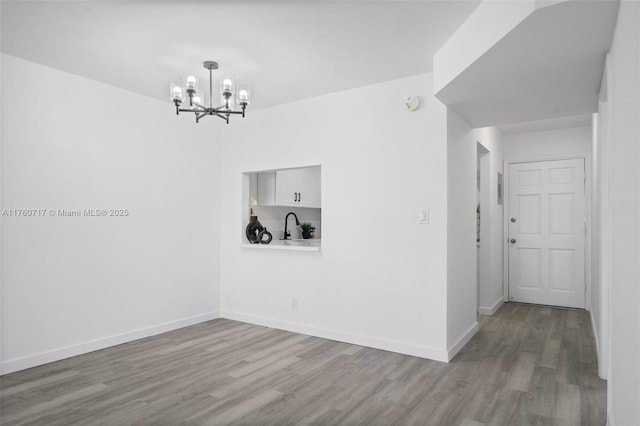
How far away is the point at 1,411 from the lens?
98.6 inches

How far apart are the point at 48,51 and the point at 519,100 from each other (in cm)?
375

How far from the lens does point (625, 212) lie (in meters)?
1.66

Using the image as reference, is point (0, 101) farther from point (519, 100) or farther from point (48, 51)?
point (519, 100)

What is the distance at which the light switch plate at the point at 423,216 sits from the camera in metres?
3.49

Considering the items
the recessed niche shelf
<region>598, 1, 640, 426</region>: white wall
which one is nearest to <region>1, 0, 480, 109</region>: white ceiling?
<region>598, 1, 640, 426</region>: white wall

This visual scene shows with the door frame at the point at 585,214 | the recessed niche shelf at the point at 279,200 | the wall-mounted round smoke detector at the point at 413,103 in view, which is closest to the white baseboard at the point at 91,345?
the recessed niche shelf at the point at 279,200

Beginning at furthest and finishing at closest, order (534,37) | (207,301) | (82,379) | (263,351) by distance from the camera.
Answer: (207,301) → (263,351) → (82,379) → (534,37)

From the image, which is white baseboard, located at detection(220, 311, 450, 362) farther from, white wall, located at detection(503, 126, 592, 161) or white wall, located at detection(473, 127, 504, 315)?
white wall, located at detection(503, 126, 592, 161)

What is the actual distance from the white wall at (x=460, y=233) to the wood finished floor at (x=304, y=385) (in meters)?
0.24

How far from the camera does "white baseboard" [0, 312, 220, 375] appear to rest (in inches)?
A: 124

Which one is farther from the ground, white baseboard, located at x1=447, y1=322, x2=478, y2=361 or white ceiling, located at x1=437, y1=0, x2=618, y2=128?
white ceiling, located at x1=437, y1=0, x2=618, y2=128

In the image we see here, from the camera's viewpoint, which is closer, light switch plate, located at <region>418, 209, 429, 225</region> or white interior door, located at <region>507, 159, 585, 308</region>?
light switch plate, located at <region>418, 209, 429, 225</region>

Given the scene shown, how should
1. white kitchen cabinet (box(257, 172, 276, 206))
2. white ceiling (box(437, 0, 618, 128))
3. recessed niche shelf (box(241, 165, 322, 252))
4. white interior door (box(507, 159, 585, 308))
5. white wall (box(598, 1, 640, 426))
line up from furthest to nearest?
white interior door (box(507, 159, 585, 308))
white kitchen cabinet (box(257, 172, 276, 206))
recessed niche shelf (box(241, 165, 322, 252))
white ceiling (box(437, 0, 618, 128))
white wall (box(598, 1, 640, 426))

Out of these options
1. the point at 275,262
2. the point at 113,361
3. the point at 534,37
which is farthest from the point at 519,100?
the point at 113,361
